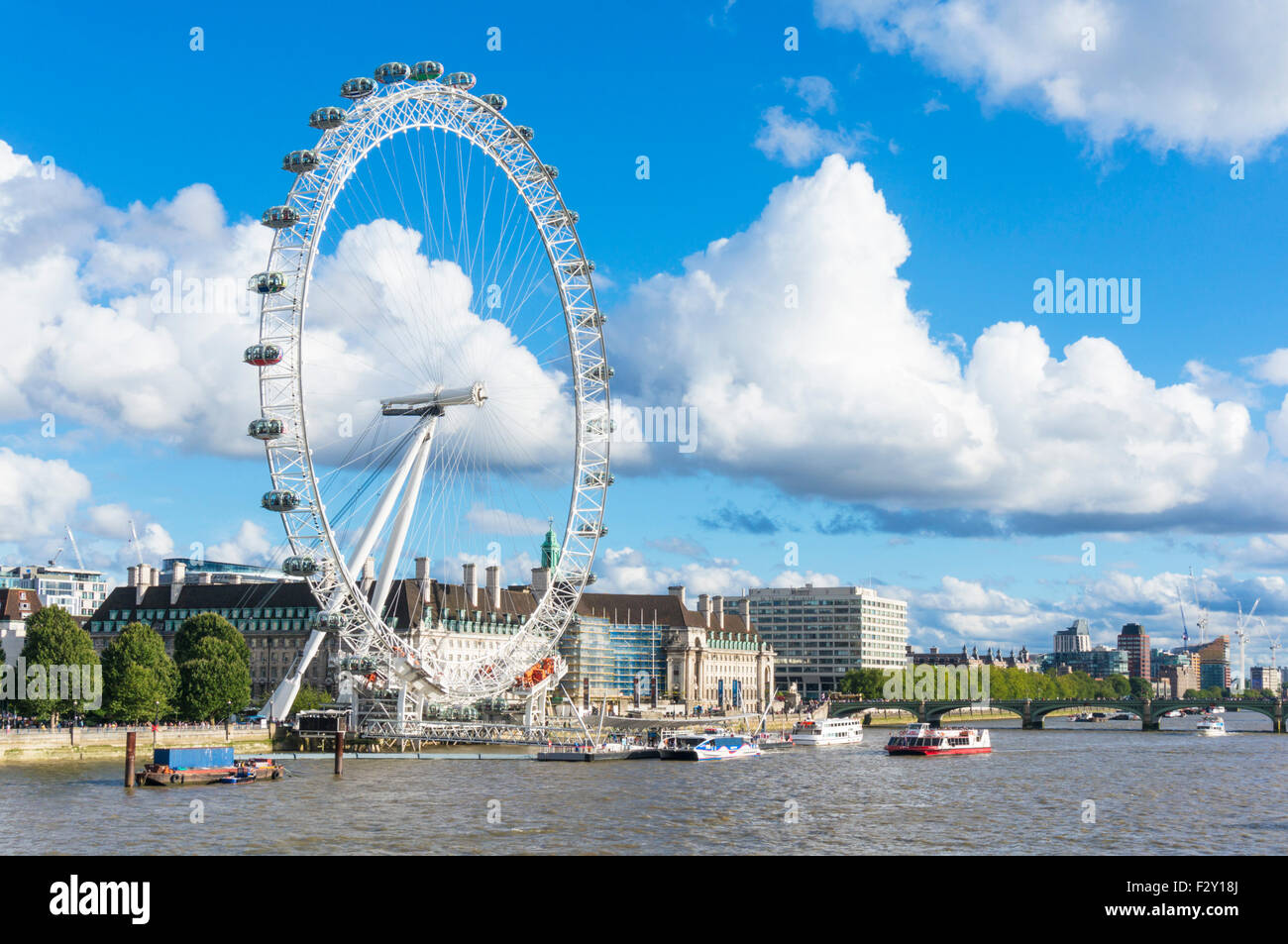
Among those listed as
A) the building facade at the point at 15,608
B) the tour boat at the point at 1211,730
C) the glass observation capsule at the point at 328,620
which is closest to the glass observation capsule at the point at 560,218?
the glass observation capsule at the point at 328,620

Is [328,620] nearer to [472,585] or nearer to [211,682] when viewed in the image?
[211,682]

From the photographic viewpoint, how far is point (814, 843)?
149ft

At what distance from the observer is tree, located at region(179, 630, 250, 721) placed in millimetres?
100312

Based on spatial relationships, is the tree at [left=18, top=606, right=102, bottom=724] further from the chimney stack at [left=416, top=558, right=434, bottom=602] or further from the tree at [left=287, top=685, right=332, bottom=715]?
the chimney stack at [left=416, top=558, right=434, bottom=602]

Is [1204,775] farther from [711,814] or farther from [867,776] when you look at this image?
[711,814]

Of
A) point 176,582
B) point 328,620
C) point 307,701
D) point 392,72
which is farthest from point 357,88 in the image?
point 176,582

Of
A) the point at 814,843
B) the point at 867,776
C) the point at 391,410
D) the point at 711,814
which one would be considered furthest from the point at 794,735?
the point at 814,843

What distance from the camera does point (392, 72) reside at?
2992 inches

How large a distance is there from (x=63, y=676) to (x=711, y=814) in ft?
179

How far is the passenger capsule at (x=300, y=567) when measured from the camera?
248 feet

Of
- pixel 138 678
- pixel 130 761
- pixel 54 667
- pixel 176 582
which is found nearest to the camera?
pixel 130 761

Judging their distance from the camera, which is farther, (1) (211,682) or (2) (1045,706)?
(2) (1045,706)
